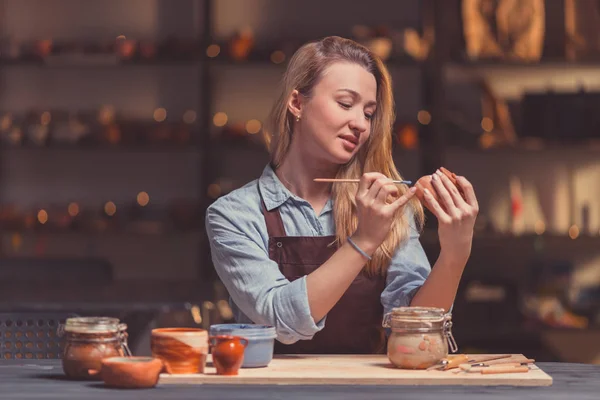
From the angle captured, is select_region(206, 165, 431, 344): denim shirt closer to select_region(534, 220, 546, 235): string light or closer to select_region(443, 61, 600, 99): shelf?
select_region(534, 220, 546, 235): string light

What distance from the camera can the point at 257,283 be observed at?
2400 millimetres

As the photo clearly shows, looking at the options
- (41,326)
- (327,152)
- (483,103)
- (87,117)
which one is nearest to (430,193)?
(327,152)

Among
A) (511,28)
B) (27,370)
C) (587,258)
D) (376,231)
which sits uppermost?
(511,28)

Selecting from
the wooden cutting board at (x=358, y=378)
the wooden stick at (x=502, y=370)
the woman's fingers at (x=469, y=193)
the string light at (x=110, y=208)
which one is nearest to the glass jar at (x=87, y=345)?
the wooden cutting board at (x=358, y=378)

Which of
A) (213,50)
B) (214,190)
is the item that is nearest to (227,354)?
(214,190)

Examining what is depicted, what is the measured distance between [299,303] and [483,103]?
3106 mm

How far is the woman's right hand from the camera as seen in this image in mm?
2248

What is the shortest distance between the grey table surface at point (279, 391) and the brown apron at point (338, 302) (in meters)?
0.64

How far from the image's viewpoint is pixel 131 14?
5.64 metres

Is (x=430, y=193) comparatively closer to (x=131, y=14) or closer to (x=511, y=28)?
(x=511, y=28)

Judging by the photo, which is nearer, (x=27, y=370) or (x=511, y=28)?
(x=27, y=370)

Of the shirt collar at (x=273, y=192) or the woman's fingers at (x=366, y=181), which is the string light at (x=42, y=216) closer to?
the shirt collar at (x=273, y=192)

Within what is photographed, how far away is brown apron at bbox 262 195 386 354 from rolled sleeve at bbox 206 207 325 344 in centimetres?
6

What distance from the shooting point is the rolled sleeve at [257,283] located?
2.31 metres
